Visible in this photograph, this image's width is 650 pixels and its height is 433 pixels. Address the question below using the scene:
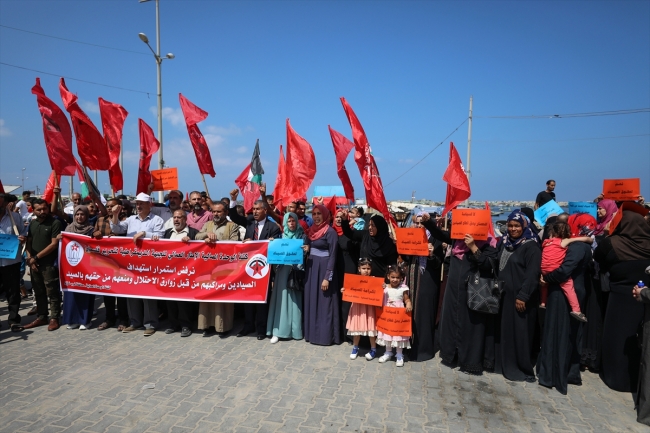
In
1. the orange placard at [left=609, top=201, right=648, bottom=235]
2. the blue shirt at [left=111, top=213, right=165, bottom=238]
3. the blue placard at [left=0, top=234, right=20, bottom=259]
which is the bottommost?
the blue placard at [left=0, top=234, right=20, bottom=259]

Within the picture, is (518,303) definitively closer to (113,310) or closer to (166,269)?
(166,269)

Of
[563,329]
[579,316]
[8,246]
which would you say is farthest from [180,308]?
[579,316]

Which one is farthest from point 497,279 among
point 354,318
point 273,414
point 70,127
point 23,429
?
point 70,127

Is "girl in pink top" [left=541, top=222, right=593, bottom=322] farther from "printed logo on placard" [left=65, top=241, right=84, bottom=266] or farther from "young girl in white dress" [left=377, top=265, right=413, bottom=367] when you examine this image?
"printed logo on placard" [left=65, top=241, right=84, bottom=266]

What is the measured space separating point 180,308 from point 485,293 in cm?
458

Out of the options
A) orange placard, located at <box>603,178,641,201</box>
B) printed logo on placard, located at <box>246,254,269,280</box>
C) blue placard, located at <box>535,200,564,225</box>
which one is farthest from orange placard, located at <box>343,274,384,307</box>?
orange placard, located at <box>603,178,641,201</box>

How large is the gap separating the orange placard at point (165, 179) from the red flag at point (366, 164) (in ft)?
12.2

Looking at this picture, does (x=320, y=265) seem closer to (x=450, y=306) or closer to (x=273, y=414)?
(x=450, y=306)

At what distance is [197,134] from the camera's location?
7.66m

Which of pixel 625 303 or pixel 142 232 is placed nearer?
pixel 625 303

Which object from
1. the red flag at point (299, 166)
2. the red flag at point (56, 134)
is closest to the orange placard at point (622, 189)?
the red flag at point (299, 166)

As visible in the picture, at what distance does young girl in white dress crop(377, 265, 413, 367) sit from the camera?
5027mm

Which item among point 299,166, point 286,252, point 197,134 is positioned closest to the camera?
point 286,252

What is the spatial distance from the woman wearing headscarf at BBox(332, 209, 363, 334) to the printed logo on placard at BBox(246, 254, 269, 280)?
1.12m
